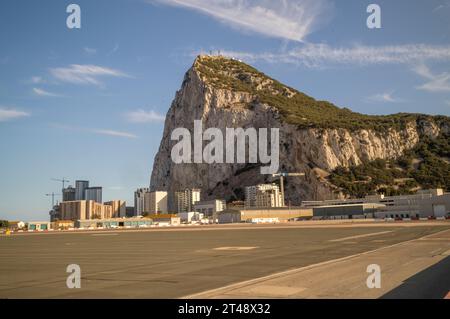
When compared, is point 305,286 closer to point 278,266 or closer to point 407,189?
point 278,266

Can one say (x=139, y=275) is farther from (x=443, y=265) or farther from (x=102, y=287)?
(x=443, y=265)

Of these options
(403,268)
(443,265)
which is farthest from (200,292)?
(443,265)

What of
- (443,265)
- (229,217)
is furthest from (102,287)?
(229,217)

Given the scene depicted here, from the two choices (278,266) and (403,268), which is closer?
(403,268)
